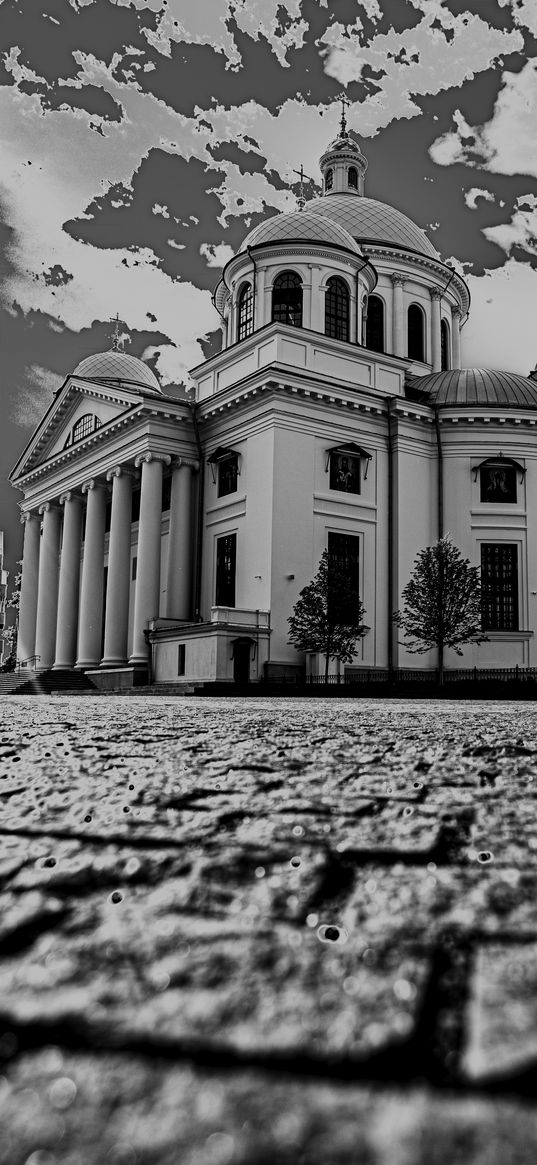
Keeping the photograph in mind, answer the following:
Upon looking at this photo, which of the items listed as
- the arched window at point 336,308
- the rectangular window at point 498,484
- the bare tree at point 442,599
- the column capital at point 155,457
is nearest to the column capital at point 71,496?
the column capital at point 155,457

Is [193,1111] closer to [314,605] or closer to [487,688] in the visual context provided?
[487,688]

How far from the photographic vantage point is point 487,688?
79.4 ft

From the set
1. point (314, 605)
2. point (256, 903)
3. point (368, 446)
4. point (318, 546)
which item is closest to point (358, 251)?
point (368, 446)

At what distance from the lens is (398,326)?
145ft

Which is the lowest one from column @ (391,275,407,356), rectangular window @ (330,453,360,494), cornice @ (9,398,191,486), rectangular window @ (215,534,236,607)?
rectangular window @ (215,534,236,607)

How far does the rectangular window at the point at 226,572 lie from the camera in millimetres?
34406

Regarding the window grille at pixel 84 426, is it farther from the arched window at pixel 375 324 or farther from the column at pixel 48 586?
the arched window at pixel 375 324

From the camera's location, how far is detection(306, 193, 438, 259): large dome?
46375mm

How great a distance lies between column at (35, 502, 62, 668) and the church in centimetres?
367

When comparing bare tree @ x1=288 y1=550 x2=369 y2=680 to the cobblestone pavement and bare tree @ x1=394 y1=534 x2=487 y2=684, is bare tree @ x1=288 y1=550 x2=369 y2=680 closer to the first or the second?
bare tree @ x1=394 y1=534 x2=487 y2=684

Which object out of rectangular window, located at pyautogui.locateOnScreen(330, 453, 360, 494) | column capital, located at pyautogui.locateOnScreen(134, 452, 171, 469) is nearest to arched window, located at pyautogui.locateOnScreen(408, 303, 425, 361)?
rectangular window, located at pyautogui.locateOnScreen(330, 453, 360, 494)

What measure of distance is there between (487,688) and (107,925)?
80.3 ft

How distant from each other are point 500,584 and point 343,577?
852cm

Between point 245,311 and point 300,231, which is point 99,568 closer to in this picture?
point 245,311
